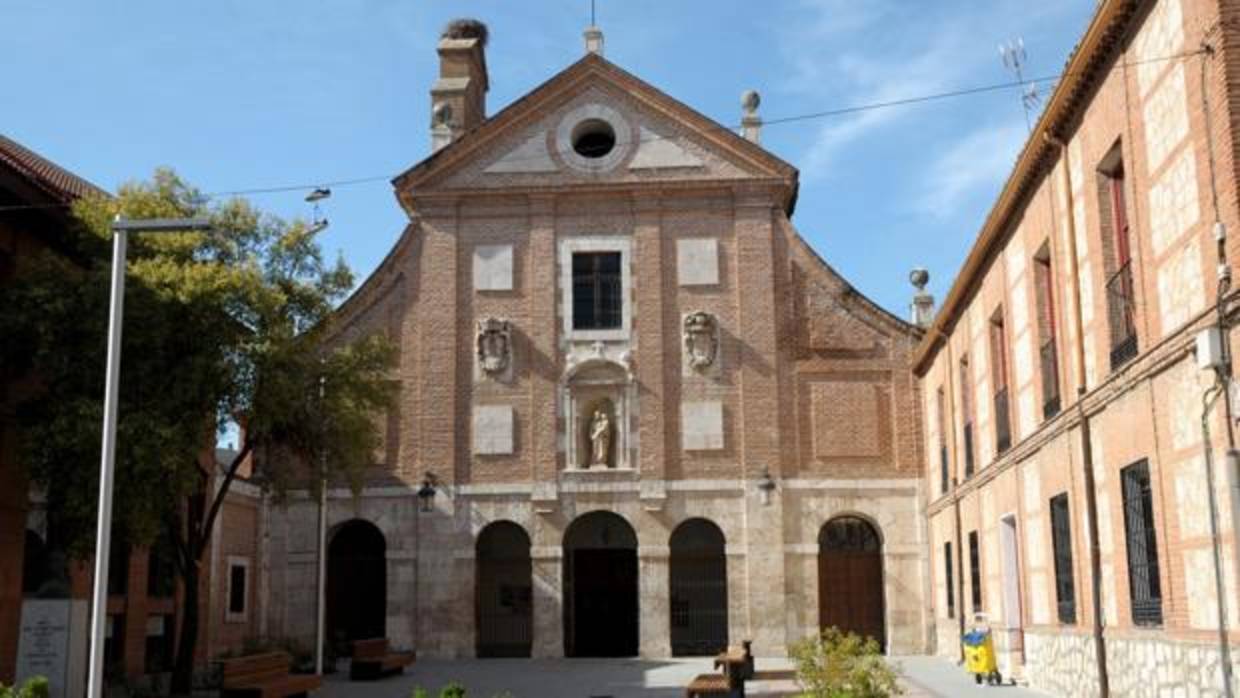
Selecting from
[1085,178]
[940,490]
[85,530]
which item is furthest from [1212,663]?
[940,490]

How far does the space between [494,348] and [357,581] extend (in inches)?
246

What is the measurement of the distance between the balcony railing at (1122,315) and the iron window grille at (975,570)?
10.1 meters

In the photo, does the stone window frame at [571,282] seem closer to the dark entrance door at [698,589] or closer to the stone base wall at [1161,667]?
the dark entrance door at [698,589]

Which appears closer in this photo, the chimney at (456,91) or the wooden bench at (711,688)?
the wooden bench at (711,688)

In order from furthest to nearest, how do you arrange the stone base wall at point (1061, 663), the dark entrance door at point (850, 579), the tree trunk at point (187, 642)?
1. the dark entrance door at point (850, 579)
2. the tree trunk at point (187, 642)
3. the stone base wall at point (1061, 663)

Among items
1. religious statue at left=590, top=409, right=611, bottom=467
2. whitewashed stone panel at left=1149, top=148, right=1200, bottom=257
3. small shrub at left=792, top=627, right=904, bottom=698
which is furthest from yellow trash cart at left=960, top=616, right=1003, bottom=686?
religious statue at left=590, top=409, right=611, bottom=467

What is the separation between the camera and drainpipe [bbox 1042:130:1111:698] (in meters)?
16.0

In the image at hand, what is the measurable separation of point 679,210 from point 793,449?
20.3 ft

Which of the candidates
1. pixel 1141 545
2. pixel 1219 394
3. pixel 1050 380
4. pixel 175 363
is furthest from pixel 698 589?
pixel 1219 394

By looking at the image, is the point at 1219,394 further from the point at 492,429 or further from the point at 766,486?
the point at 492,429

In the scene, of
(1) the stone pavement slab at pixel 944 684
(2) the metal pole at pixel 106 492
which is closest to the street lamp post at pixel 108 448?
(2) the metal pole at pixel 106 492

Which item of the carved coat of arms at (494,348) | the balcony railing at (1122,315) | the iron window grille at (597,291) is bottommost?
the balcony railing at (1122,315)

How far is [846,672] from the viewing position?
13508mm

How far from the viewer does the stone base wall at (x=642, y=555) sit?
3031cm
